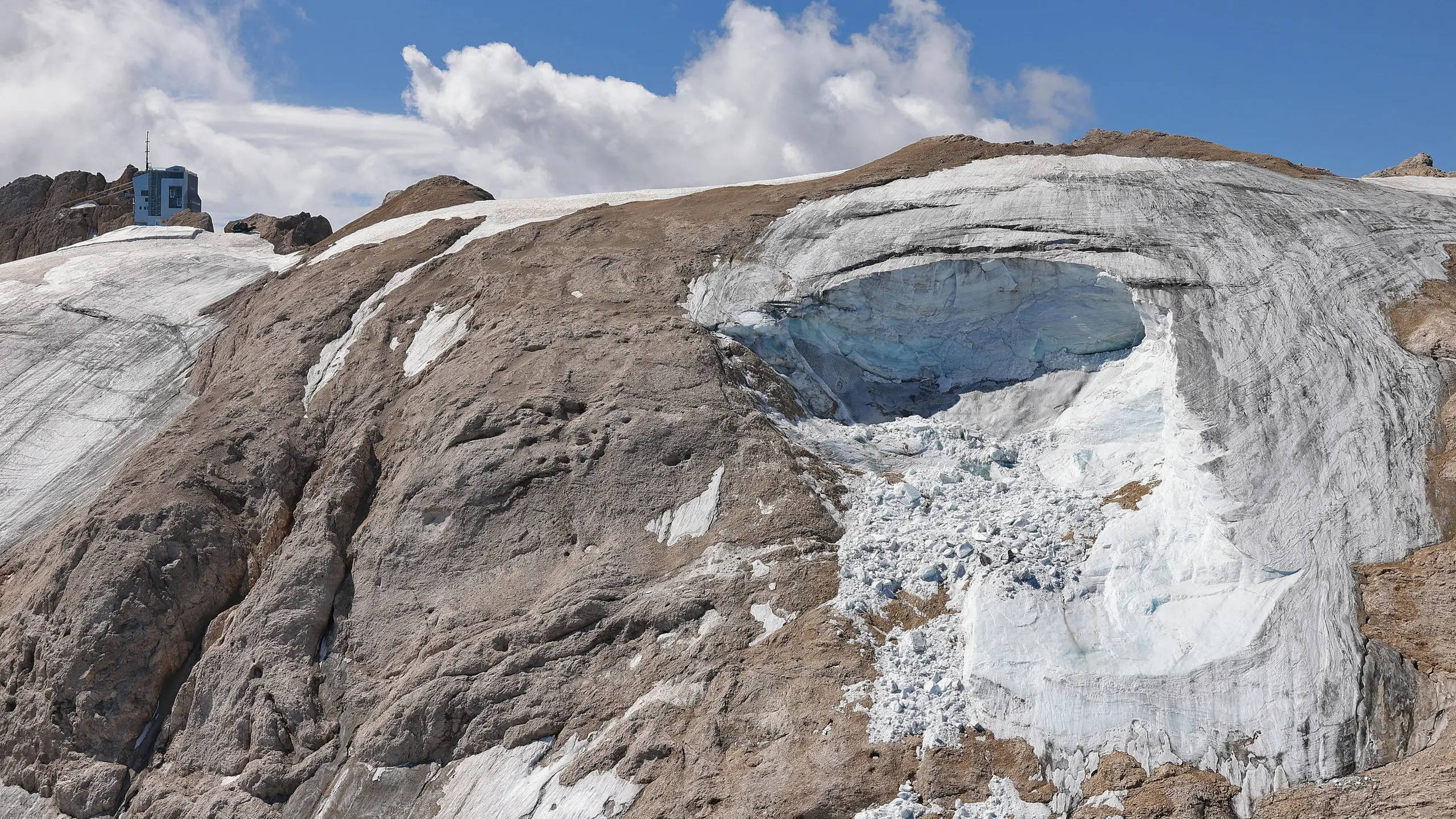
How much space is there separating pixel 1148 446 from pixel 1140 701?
4250mm

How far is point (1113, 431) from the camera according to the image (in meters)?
12.7

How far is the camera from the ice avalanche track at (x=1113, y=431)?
28.4 ft

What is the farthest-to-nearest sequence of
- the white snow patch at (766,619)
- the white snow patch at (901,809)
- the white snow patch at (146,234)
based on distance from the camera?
the white snow patch at (146,234) → the white snow patch at (766,619) → the white snow patch at (901,809)

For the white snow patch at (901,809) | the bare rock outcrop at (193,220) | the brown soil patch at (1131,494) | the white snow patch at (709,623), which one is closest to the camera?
the white snow patch at (901,809)

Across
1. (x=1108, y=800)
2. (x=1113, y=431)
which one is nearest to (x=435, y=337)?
(x=1113, y=431)

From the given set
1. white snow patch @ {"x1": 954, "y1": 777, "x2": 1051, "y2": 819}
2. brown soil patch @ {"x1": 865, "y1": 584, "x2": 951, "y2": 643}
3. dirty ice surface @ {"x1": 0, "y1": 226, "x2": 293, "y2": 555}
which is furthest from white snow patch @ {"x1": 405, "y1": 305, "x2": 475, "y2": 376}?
white snow patch @ {"x1": 954, "y1": 777, "x2": 1051, "y2": 819}

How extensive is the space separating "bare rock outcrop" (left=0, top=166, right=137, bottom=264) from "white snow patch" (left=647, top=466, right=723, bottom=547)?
39986 millimetres

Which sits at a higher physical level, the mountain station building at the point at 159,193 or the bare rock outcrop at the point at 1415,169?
the mountain station building at the point at 159,193

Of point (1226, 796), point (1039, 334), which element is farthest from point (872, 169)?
point (1226, 796)

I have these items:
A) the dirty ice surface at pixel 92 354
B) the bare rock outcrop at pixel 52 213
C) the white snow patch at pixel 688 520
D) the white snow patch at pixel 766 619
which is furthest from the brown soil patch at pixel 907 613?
the bare rock outcrop at pixel 52 213

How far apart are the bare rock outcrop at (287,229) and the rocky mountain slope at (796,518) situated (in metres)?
12.0

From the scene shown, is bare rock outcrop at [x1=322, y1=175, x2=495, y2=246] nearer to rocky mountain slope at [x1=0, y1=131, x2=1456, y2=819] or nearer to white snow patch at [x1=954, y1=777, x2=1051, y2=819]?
rocky mountain slope at [x1=0, y1=131, x2=1456, y2=819]

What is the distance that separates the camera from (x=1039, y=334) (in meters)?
15.1

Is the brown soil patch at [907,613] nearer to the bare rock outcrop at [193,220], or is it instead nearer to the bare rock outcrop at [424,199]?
the bare rock outcrop at [424,199]
